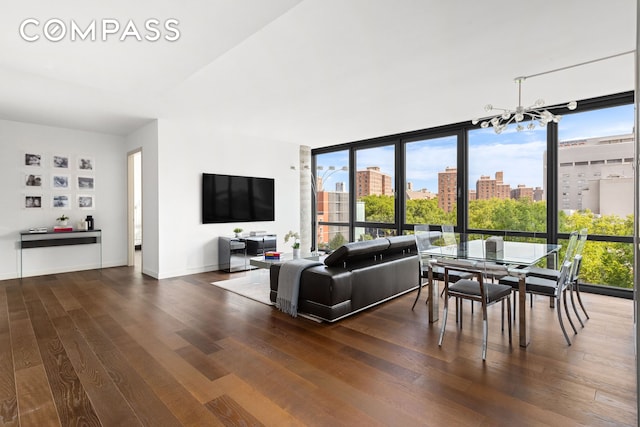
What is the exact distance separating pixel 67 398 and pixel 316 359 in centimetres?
162

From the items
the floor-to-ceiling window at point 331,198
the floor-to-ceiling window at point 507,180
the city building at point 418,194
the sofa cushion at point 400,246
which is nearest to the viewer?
the sofa cushion at point 400,246

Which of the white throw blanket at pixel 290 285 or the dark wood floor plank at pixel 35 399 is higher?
the white throw blanket at pixel 290 285

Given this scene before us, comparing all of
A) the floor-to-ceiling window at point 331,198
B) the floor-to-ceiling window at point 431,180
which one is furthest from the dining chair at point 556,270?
the floor-to-ceiling window at point 331,198

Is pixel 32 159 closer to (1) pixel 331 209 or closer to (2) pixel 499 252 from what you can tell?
(1) pixel 331 209

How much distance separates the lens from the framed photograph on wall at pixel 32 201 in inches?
216

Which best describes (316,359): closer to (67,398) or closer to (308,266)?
(308,266)

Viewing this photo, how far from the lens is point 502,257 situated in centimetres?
306

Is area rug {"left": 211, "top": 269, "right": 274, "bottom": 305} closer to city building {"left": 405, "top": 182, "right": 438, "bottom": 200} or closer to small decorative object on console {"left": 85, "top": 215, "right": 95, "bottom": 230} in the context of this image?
small decorative object on console {"left": 85, "top": 215, "right": 95, "bottom": 230}

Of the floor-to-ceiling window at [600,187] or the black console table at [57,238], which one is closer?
the floor-to-ceiling window at [600,187]

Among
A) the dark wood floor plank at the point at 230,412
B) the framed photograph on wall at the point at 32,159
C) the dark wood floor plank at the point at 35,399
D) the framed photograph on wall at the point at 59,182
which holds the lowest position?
the dark wood floor plank at the point at 230,412

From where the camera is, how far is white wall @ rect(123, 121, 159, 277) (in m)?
5.41

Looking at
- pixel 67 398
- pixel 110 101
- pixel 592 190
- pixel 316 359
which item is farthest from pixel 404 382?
pixel 110 101

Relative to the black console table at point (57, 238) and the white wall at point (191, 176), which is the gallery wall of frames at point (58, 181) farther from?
the white wall at point (191, 176)

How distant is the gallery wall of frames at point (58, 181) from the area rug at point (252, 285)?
321cm
